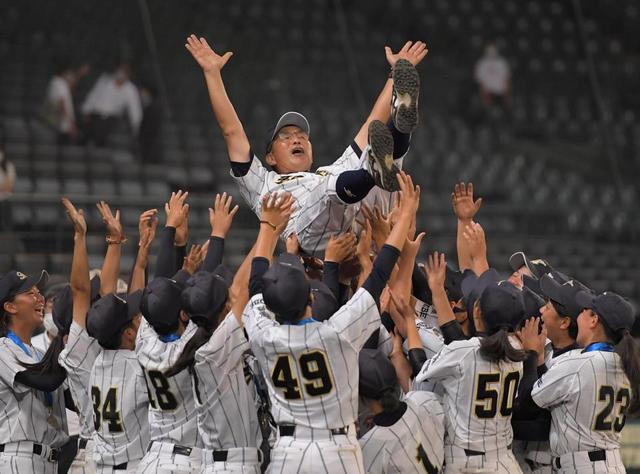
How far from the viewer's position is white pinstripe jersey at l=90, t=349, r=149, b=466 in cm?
562

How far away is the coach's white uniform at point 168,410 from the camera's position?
5.30 m

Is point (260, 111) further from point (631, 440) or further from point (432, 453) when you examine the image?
point (432, 453)

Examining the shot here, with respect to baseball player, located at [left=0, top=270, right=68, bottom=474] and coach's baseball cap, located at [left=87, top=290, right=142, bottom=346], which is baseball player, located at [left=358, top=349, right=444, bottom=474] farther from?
baseball player, located at [left=0, top=270, right=68, bottom=474]

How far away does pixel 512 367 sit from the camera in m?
5.37

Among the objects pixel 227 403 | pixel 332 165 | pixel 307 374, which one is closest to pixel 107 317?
pixel 227 403

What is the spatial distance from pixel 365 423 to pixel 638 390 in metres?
1.33

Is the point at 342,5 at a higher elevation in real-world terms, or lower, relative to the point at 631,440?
higher

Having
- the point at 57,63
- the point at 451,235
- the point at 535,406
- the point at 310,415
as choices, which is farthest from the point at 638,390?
the point at 57,63

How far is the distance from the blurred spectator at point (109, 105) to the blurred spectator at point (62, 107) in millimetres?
181

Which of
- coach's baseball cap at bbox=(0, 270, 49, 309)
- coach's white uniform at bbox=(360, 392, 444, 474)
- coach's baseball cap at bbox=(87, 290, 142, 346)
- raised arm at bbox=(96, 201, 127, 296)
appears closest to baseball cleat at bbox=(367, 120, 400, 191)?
coach's white uniform at bbox=(360, 392, 444, 474)

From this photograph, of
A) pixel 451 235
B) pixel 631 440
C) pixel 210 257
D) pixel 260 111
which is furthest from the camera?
pixel 260 111

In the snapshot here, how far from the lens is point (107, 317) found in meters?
5.55

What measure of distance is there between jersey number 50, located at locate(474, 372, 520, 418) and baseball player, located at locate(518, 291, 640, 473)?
198 millimetres

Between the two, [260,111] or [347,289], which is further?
[260,111]
